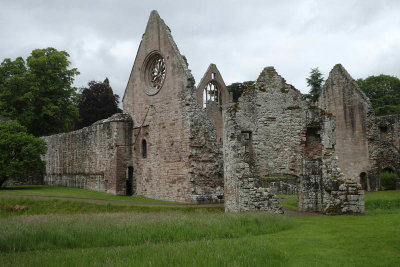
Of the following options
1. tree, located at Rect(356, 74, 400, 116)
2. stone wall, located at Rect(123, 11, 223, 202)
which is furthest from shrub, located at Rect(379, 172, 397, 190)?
tree, located at Rect(356, 74, 400, 116)

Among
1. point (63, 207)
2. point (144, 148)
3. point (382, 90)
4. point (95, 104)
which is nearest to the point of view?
point (63, 207)

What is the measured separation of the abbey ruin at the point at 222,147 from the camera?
1549cm

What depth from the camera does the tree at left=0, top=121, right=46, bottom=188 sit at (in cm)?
2352

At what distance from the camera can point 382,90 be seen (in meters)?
45.5

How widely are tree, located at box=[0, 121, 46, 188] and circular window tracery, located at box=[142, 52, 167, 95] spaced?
8150mm

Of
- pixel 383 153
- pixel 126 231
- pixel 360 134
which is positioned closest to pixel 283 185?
pixel 360 134

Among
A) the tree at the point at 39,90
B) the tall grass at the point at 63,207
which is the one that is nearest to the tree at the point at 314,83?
the tree at the point at 39,90

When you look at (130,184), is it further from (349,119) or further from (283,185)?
(349,119)

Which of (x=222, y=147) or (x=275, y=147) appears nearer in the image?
(x=275, y=147)

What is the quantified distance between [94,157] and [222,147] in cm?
936

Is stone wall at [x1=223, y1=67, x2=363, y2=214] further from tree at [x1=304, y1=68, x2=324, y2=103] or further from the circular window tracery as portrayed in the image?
tree at [x1=304, y1=68, x2=324, y2=103]

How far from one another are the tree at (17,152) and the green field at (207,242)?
581 inches

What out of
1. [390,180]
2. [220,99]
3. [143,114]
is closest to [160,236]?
[143,114]

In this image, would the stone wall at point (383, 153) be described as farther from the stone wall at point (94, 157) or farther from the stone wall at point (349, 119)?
the stone wall at point (94, 157)
